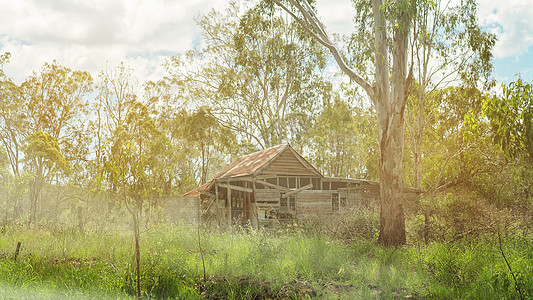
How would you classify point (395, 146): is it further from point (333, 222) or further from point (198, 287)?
point (198, 287)

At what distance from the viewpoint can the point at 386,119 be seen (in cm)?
1123

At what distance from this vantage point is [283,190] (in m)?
20.4

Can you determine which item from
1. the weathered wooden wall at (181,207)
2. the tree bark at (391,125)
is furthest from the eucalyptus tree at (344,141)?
the tree bark at (391,125)

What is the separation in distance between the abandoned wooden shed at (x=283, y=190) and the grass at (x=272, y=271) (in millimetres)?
9839

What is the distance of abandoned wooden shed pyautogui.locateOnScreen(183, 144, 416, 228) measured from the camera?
19.6m

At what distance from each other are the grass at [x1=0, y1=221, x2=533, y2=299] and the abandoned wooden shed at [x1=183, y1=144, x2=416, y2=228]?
9.84 meters

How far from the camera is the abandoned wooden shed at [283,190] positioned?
19.6 m

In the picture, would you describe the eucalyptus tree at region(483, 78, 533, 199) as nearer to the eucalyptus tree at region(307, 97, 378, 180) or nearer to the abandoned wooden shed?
the abandoned wooden shed

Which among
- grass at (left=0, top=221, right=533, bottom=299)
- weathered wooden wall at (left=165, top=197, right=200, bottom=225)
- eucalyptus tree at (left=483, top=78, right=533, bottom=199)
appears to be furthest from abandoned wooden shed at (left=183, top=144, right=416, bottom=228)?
eucalyptus tree at (left=483, top=78, right=533, bottom=199)

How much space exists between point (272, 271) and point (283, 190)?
523 inches

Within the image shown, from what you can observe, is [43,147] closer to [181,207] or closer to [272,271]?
[181,207]

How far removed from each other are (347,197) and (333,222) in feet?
36.9

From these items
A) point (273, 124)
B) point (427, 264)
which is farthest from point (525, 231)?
point (273, 124)

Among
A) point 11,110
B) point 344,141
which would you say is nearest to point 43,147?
point 11,110
